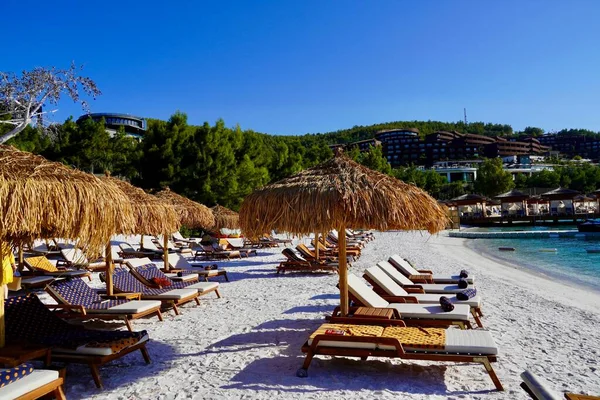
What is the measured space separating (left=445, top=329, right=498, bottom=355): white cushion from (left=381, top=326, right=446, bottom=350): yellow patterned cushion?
7 cm

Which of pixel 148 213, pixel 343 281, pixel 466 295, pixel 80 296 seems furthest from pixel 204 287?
pixel 466 295

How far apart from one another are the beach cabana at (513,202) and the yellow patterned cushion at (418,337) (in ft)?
159

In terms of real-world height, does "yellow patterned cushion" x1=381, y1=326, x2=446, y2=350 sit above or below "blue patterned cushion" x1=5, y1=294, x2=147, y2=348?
below

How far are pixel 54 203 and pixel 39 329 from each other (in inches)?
62.2

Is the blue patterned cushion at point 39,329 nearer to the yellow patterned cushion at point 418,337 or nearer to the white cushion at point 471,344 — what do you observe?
the yellow patterned cushion at point 418,337

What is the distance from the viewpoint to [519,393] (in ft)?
12.9

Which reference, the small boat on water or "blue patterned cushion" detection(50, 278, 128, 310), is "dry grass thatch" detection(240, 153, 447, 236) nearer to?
"blue patterned cushion" detection(50, 278, 128, 310)

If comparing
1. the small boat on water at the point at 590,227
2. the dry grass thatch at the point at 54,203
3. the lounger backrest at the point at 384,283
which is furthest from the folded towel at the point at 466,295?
the small boat on water at the point at 590,227

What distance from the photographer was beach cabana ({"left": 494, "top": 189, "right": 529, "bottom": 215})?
48.2m

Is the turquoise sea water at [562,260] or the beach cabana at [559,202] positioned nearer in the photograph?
the turquoise sea water at [562,260]

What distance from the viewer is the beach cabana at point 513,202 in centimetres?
4822

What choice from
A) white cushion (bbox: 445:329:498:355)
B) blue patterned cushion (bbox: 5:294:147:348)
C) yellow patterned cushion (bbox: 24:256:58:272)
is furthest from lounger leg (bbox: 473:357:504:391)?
yellow patterned cushion (bbox: 24:256:58:272)

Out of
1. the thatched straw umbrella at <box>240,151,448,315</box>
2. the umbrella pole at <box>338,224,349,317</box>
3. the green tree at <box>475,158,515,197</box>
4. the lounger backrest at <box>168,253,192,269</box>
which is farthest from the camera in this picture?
the green tree at <box>475,158,515,197</box>

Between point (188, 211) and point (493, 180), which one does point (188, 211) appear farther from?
point (493, 180)
